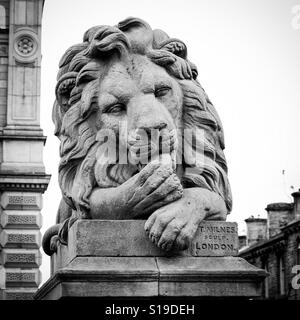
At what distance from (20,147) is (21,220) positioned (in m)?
1.96

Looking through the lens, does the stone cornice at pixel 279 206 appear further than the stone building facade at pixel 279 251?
Yes

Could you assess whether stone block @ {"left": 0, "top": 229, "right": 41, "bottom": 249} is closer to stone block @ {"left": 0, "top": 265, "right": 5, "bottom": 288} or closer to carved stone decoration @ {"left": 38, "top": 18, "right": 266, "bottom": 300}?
stone block @ {"left": 0, "top": 265, "right": 5, "bottom": 288}

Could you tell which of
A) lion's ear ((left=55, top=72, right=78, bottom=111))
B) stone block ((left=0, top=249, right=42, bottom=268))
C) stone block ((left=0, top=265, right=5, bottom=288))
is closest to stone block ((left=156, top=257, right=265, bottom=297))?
lion's ear ((left=55, top=72, right=78, bottom=111))

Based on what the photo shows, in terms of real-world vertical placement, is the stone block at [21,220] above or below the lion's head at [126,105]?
above

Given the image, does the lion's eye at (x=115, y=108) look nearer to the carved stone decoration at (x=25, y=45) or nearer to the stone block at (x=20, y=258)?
the stone block at (x=20, y=258)

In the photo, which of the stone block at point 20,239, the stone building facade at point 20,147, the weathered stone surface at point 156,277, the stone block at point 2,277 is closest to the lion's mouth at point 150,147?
the weathered stone surface at point 156,277

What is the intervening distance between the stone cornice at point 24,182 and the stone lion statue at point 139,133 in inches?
800

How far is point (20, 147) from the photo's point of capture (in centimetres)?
2888

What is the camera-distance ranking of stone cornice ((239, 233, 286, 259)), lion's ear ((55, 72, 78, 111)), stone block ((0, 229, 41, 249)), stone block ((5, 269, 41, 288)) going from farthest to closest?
stone cornice ((239, 233, 286, 259)) < stone block ((0, 229, 41, 249)) < stone block ((5, 269, 41, 288)) < lion's ear ((55, 72, 78, 111))

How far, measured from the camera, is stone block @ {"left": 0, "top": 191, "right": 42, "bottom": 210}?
28.3 m

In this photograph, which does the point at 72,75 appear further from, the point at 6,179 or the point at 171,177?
the point at 6,179

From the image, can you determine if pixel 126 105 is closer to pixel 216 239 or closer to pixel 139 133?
pixel 139 133

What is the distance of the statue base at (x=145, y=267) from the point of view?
7.04 metres
